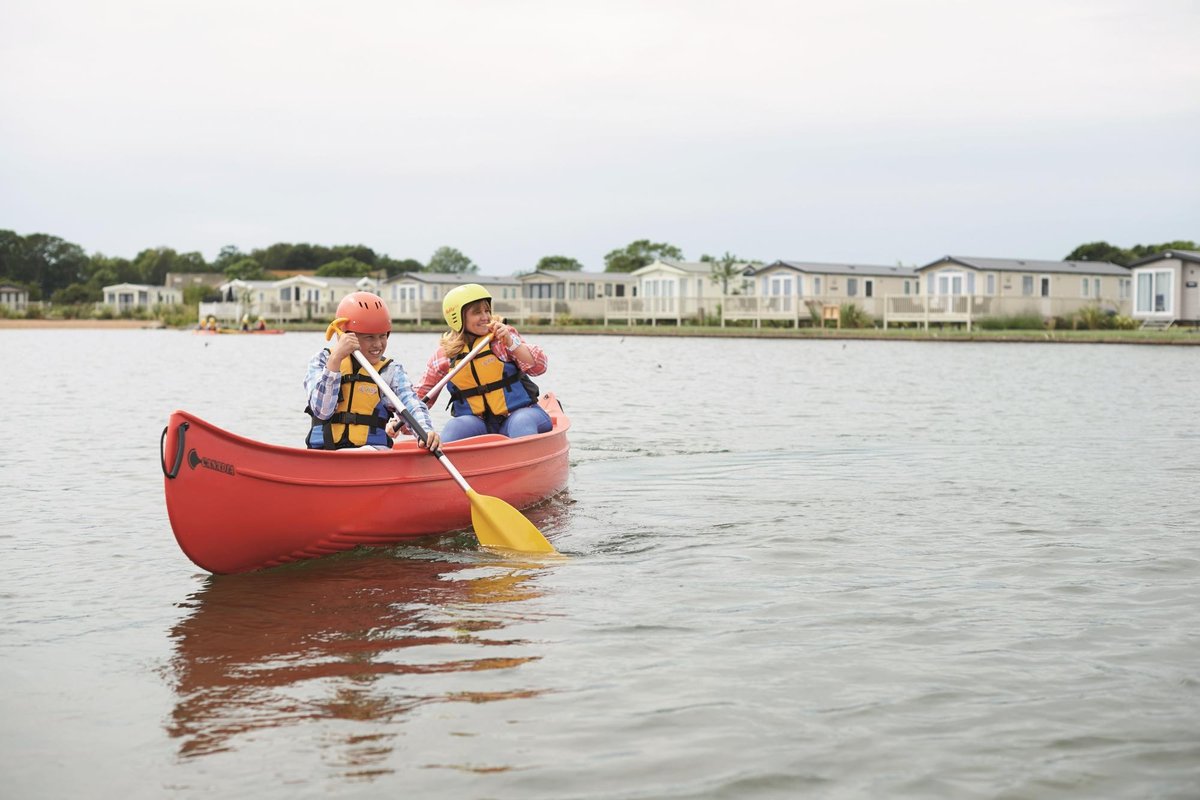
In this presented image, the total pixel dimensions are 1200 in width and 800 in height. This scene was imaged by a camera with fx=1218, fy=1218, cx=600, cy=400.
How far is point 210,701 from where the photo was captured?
16.2ft

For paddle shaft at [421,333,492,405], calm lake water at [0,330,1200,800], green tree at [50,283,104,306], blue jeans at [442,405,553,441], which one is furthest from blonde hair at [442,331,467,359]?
green tree at [50,283,104,306]

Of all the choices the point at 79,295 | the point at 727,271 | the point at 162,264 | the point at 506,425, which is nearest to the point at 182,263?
the point at 162,264

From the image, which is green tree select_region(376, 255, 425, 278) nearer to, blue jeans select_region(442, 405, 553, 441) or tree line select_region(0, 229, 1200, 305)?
tree line select_region(0, 229, 1200, 305)

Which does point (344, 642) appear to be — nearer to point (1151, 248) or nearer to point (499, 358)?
point (499, 358)

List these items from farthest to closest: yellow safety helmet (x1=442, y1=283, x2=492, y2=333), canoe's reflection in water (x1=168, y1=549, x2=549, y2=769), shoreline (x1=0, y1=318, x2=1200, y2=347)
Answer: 1. shoreline (x1=0, y1=318, x2=1200, y2=347)
2. yellow safety helmet (x1=442, y1=283, x2=492, y2=333)
3. canoe's reflection in water (x1=168, y1=549, x2=549, y2=769)

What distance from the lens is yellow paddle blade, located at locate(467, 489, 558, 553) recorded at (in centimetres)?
803

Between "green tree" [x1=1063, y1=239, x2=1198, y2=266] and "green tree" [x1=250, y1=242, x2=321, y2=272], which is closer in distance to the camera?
"green tree" [x1=1063, y1=239, x2=1198, y2=266]

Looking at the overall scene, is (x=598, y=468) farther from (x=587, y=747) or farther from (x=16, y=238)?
(x=16, y=238)

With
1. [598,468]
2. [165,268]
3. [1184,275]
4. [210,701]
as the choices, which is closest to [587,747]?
[210,701]

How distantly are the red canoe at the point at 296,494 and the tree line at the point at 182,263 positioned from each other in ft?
318

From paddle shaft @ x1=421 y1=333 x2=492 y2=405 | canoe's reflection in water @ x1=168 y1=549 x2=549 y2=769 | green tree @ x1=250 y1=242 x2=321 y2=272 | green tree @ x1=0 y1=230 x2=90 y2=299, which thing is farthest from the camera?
green tree @ x1=250 y1=242 x2=321 y2=272

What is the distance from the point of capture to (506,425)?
9.77 meters

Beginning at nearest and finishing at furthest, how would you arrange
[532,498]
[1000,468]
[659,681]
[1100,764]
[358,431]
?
[1100,764] → [659,681] → [358,431] → [532,498] → [1000,468]

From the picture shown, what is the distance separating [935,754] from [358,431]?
4.77 meters
